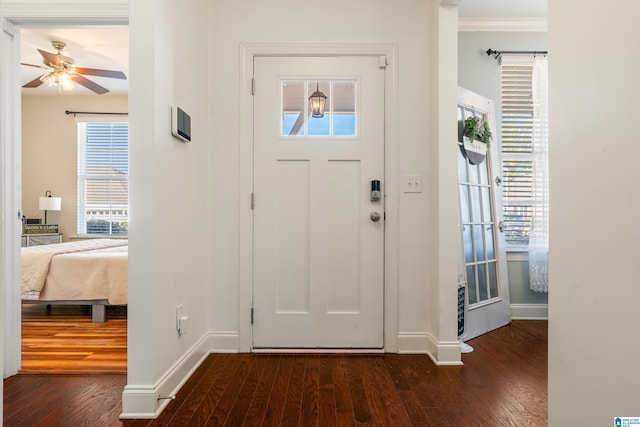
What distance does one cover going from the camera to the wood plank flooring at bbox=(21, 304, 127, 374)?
2268mm

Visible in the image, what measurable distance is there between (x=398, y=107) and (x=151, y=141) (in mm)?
1591

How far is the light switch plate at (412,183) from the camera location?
2561 millimetres

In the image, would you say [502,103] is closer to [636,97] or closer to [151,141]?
[636,97]

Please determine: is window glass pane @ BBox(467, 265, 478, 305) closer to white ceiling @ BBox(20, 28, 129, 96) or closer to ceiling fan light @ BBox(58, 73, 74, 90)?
white ceiling @ BBox(20, 28, 129, 96)

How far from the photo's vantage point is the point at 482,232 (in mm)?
3070

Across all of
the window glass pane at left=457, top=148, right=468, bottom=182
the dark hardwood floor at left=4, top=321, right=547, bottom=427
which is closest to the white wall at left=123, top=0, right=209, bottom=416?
the dark hardwood floor at left=4, top=321, right=547, bottom=427

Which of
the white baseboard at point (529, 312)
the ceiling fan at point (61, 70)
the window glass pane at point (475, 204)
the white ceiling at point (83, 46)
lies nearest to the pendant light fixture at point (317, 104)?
the window glass pane at point (475, 204)

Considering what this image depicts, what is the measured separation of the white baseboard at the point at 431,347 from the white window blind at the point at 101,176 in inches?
188

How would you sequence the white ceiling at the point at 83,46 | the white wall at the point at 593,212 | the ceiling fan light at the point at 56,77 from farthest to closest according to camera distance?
the ceiling fan light at the point at 56,77 → the white ceiling at the point at 83,46 → the white wall at the point at 593,212

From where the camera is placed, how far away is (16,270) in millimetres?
2191

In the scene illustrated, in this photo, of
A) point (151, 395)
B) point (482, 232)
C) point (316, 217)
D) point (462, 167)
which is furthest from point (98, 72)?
point (482, 232)

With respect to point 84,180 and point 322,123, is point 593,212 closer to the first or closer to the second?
point 322,123

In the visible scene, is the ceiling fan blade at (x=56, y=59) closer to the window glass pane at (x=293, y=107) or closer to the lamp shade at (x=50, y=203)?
the lamp shade at (x=50, y=203)

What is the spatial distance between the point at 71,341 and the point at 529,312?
12.0 feet
